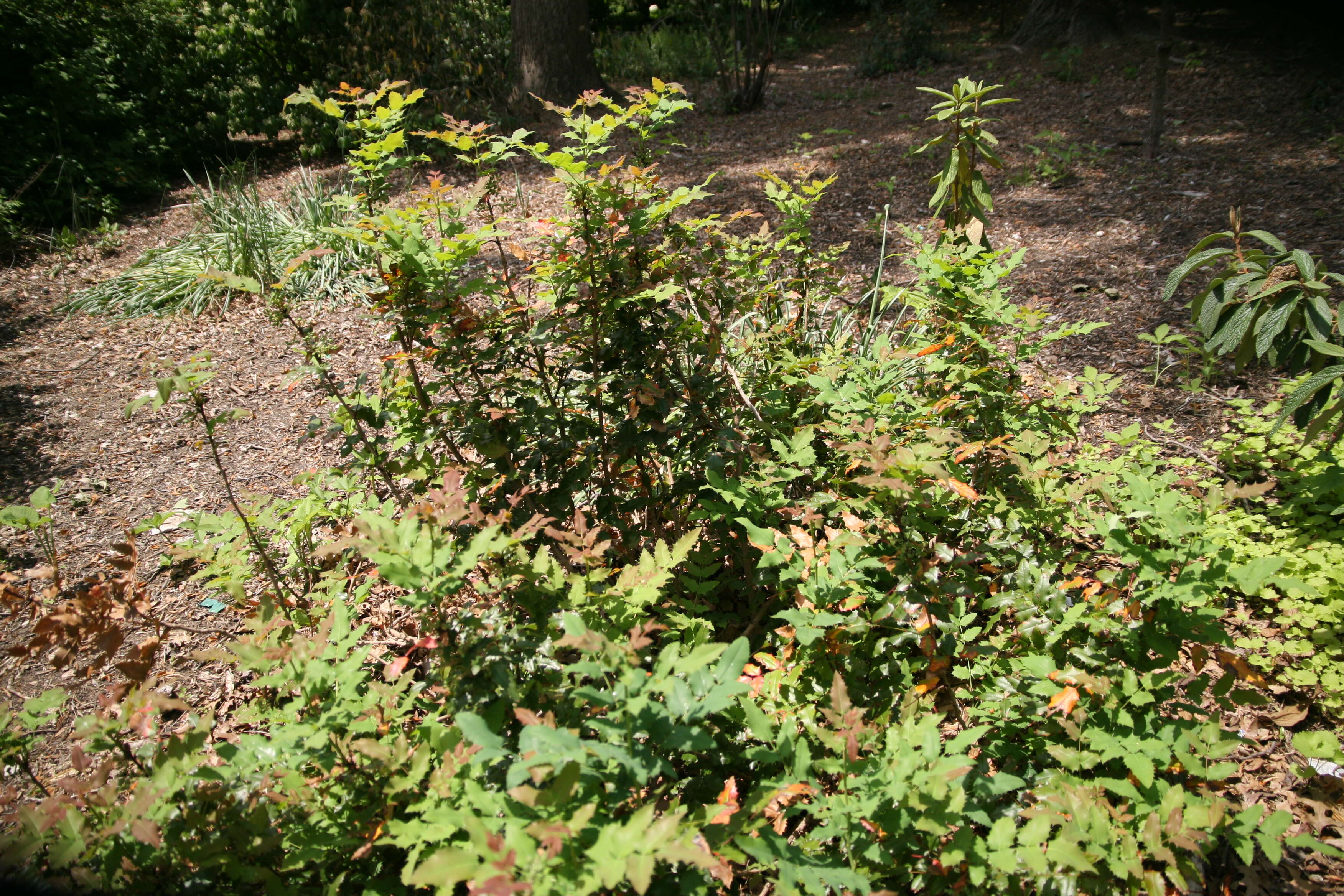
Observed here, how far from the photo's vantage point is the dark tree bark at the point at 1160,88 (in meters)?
5.16

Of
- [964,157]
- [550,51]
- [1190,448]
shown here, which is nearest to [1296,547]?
[1190,448]

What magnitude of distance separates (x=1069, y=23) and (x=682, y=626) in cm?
1052

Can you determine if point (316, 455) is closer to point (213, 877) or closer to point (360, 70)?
point (213, 877)

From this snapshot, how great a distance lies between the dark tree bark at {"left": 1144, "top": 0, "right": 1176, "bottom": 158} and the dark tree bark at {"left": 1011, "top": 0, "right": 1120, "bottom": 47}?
392cm

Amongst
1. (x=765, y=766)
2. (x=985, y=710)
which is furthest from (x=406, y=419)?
(x=985, y=710)

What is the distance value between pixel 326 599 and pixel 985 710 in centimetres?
186

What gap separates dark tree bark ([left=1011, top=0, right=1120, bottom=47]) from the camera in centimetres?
870

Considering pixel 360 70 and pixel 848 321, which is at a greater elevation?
pixel 360 70

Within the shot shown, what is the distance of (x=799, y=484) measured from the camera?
2242 millimetres

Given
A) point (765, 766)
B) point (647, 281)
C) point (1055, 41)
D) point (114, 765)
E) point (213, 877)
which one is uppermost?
point (1055, 41)

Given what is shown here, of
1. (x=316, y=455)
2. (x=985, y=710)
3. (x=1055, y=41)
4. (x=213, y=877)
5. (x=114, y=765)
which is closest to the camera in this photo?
(x=213, y=877)

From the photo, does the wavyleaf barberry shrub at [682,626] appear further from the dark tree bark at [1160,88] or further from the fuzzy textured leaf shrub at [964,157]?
the dark tree bark at [1160,88]

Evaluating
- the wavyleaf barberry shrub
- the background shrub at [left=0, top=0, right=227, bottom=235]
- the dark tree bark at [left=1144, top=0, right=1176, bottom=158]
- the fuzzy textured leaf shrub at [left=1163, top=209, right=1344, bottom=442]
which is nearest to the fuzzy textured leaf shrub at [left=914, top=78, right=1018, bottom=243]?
the wavyleaf barberry shrub

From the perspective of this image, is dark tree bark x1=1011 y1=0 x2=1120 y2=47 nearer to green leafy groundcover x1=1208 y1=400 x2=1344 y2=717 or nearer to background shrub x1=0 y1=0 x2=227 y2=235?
green leafy groundcover x1=1208 y1=400 x2=1344 y2=717
